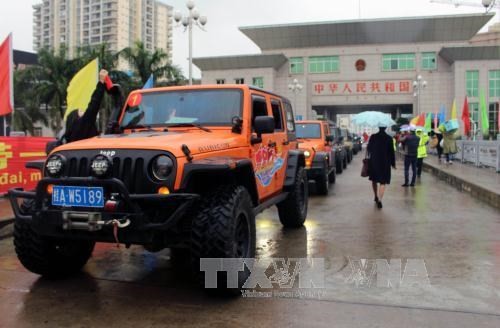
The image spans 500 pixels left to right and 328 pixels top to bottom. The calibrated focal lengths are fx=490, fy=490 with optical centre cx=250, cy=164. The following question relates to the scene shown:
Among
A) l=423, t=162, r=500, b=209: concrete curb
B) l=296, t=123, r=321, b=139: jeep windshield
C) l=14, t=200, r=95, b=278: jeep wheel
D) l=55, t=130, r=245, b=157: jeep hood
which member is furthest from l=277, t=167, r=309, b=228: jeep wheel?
l=296, t=123, r=321, b=139: jeep windshield

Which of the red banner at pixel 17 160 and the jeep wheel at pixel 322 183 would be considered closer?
the red banner at pixel 17 160

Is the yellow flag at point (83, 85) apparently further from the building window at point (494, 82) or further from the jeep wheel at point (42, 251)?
the building window at point (494, 82)

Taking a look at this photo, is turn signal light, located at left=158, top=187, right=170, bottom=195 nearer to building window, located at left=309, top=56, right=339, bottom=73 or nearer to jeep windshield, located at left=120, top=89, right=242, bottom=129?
jeep windshield, located at left=120, top=89, right=242, bottom=129

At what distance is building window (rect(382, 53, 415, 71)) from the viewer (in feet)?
181

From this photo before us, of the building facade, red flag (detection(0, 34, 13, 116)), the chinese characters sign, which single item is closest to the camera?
red flag (detection(0, 34, 13, 116))

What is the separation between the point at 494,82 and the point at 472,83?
2.30 metres

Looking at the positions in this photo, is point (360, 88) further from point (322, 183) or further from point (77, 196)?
point (77, 196)

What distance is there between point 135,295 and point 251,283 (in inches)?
42.3

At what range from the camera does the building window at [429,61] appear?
54.8 m

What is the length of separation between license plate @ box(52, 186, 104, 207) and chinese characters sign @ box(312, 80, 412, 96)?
179ft

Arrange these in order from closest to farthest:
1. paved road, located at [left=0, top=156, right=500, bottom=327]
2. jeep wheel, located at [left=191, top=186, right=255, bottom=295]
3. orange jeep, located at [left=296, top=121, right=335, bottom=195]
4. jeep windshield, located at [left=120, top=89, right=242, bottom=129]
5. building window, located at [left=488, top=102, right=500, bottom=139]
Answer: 1. paved road, located at [left=0, top=156, right=500, bottom=327]
2. jeep wheel, located at [left=191, top=186, right=255, bottom=295]
3. jeep windshield, located at [left=120, top=89, right=242, bottom=129]
4. orange jeep, located at [left=296, top=121, right=335, bottom=195]
5. building window, located at [left=488, top=102, right=500, bottom=139]

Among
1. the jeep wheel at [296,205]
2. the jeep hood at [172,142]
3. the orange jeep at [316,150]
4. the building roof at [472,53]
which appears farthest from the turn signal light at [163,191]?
the building roof at [472,53]

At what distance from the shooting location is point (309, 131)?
12.6 meters

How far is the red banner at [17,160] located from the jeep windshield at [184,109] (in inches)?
199
